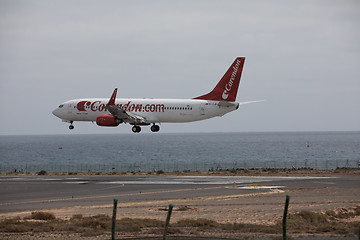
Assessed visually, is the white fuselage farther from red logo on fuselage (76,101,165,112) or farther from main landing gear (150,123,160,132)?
main landing gear (150,123,160,132)

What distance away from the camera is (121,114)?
232 feet

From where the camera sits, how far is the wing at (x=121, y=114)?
69875 millimetres

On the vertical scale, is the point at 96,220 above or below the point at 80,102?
below

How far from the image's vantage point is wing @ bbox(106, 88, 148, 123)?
69875mm

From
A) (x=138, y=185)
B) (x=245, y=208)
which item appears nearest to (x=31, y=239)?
(x=245, y=208)

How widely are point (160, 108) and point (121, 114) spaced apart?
5.21 m

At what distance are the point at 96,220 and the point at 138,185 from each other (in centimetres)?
2510

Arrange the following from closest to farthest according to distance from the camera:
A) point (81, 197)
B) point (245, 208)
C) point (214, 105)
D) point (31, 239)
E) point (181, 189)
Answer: point (31, 239) < point (245, 208) < point (81, 197) < point (181, 189) < point (214, 105)

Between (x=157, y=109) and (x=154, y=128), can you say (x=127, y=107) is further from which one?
(x=154, y=128)

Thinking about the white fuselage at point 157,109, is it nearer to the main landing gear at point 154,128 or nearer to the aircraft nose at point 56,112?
the main landing gear at point 154,128

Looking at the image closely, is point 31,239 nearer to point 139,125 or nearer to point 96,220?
point 96,220

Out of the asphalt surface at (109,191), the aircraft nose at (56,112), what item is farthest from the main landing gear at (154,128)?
the asphalt surface at (109,191)

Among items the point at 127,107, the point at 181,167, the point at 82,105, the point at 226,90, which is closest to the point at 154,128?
the point at 127,107

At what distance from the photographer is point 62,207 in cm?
3772
